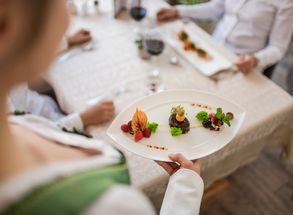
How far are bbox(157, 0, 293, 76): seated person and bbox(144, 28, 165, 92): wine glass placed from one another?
239 mm

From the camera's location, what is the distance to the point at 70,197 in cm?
41

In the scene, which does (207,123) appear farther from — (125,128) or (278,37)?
(278,37)

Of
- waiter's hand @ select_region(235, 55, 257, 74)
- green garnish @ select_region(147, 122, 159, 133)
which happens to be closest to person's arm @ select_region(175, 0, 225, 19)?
waiter's hand @ select_region(235, 55, 257, 74)

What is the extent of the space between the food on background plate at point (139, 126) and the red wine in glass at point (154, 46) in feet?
1.35

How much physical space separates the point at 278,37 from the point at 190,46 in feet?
1.47

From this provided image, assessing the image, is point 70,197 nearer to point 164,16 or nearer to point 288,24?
point 164,16

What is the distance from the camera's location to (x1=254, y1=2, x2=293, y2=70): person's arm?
149cm

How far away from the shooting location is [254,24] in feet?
5.32

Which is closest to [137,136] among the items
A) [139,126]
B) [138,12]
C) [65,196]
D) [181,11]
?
[139,126]

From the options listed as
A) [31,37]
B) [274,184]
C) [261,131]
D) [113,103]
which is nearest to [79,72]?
[113,103]

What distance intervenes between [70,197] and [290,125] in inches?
46.6

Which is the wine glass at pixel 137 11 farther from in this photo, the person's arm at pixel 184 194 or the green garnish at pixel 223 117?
the person's arm at pixel 184 194

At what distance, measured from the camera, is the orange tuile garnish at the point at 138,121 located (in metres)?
0.96

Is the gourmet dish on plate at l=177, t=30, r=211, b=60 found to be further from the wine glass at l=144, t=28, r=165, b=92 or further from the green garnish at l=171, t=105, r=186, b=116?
the green garnish at l=171, t=105, r=186, b=116
